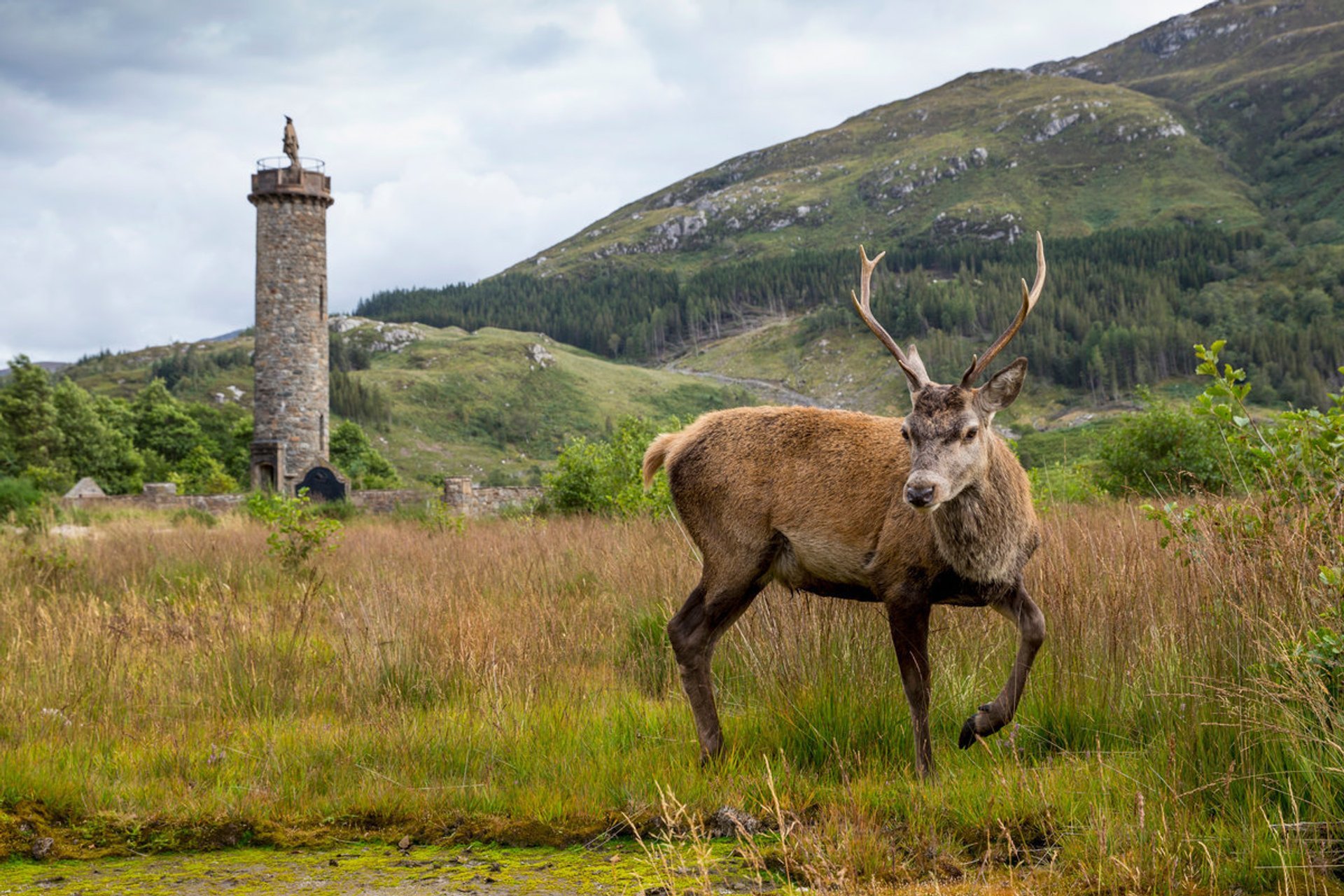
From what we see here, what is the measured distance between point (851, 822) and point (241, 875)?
237 centimetres

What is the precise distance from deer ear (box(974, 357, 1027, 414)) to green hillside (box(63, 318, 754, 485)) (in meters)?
69.9

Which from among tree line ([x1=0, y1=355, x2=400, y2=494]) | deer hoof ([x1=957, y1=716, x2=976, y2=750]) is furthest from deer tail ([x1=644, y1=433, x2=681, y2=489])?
tree line ([x1=0, y1=355, x2=400, y2=494])

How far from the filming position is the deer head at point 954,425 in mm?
4191

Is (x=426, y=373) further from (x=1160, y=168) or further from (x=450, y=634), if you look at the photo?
(x=1160, y=168)

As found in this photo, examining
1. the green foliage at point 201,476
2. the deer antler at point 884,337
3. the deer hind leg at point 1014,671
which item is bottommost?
the green foliage at point 201,476

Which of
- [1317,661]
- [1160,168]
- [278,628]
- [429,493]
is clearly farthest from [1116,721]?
[1160,168]

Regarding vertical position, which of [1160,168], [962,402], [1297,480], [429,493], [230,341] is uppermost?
[1160,168]

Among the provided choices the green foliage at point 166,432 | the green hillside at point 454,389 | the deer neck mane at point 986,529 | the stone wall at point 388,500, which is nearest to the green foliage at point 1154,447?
the deer neck mane at point 986,529

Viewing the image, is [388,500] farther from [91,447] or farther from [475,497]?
[91,447]

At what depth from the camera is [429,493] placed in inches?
1500

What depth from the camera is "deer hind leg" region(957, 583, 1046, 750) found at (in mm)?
4512

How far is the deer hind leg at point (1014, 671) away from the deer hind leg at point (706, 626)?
1.20 metres

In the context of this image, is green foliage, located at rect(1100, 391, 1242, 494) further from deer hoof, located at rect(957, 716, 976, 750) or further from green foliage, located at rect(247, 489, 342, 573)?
deer hoof, located at rect(957, 716, 976, 750)

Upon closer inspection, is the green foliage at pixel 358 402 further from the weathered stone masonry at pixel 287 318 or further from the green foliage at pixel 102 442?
the weathered stone masonry at pixel 287 318
